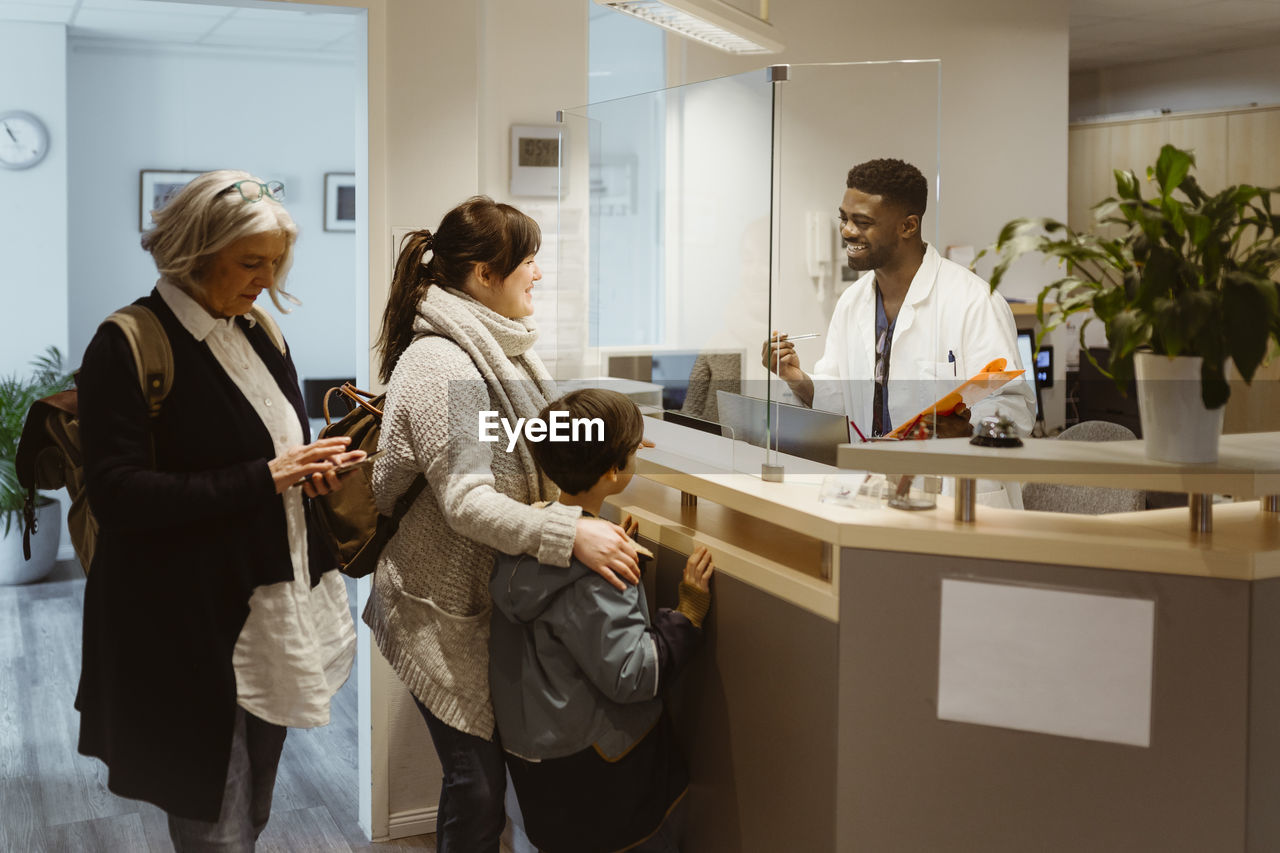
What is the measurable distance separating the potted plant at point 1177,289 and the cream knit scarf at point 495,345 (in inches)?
30.5

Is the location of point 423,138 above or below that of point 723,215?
above

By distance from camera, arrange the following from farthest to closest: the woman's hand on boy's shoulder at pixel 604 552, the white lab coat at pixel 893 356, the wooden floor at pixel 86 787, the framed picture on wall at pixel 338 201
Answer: the framed picture on wall at pixel 338 201 → the wooden floor at pixel 86 787 → the white lab coat at pixel 893 356 → the woman's hand on boy's shoulder at pixel 604 552

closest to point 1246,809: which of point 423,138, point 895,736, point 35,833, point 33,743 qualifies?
point 895,736

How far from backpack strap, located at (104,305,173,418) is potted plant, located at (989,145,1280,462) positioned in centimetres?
123

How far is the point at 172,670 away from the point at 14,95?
475 centimetres

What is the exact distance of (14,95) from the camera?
5453mm

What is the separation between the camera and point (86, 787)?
3.21 meters

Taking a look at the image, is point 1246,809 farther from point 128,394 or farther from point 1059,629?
point 128,394

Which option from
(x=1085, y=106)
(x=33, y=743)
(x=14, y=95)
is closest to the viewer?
(x=33, y=743)

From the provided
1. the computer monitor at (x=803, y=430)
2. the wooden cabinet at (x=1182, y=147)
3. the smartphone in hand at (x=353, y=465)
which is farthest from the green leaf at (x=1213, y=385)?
the wooden cabinet at (x=1182, y=147)

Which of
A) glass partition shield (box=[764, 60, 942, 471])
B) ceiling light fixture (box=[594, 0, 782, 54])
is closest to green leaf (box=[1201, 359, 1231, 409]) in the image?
glass partition shield (box=[764, 60, 942, 471])

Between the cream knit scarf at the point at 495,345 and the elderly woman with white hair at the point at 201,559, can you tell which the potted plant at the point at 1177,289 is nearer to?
the cream knit scarf at the point at 495,345

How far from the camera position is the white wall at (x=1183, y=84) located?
649 centimetres

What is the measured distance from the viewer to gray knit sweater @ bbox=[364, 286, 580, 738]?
69.2 inches
